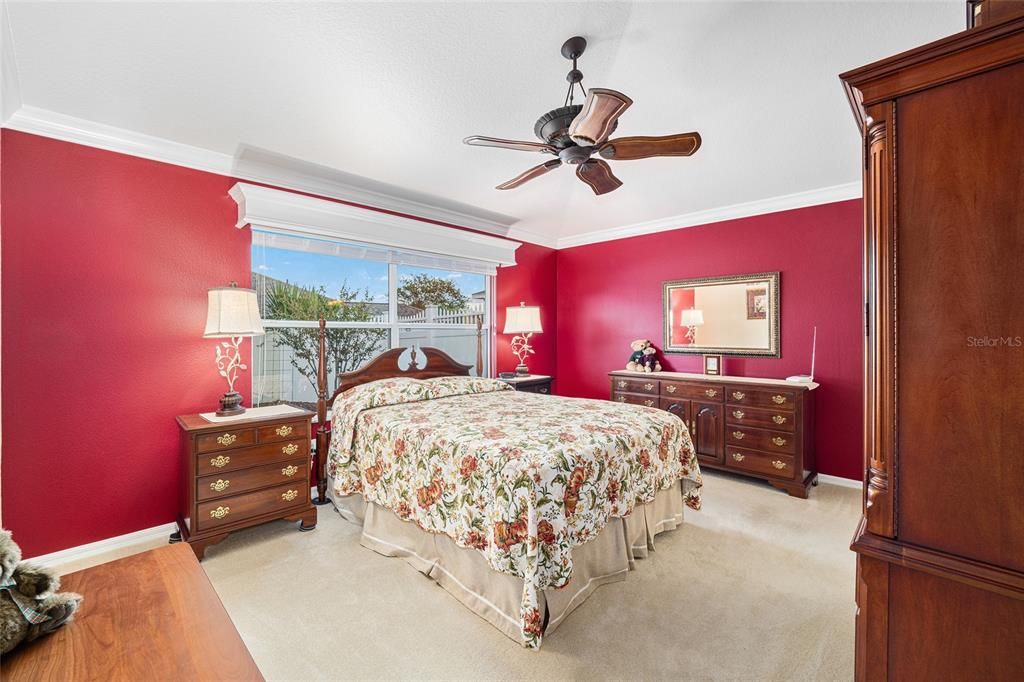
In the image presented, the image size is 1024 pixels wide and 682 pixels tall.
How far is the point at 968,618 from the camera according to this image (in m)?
0.93

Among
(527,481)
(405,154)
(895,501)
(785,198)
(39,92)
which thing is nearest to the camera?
(895,501)

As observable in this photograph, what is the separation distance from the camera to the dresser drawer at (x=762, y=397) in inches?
140

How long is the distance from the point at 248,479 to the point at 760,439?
12.7 ft

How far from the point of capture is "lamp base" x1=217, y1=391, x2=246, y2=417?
277 cm

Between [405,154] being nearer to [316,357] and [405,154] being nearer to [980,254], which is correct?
[316,357]

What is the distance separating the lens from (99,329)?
2.62m

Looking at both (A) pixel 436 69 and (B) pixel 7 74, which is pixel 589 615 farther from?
(B) pixel 7 74

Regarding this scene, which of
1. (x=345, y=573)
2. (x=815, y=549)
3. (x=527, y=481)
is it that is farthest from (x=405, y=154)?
(x=815, y=549)

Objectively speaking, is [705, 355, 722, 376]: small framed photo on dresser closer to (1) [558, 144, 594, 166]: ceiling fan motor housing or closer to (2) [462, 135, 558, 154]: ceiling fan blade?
(1) [558, 144, 594, 166]: ceiling fan motor housing

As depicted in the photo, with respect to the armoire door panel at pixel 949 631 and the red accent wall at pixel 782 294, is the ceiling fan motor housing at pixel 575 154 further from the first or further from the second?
the red accent wall at pixel 782 294

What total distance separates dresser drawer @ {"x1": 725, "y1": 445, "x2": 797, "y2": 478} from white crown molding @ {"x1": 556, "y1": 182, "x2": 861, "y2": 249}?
2.24 metres

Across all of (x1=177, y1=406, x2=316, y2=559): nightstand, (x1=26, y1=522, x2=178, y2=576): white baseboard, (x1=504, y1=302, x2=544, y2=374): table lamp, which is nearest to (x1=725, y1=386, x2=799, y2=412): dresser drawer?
(x1=504, y1=302, x2=544, y2=374): table lamp

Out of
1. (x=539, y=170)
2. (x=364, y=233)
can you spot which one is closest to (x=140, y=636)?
(x=539, y=170)

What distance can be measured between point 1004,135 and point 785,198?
3560 mm
